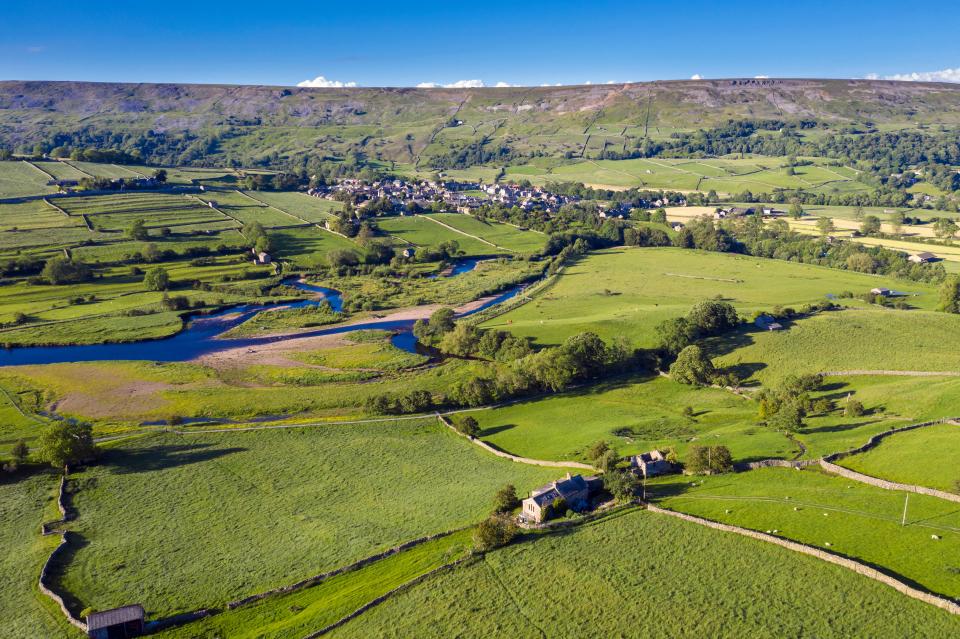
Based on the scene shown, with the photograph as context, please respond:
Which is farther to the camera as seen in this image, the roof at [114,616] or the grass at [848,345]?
the grass at [848,345]

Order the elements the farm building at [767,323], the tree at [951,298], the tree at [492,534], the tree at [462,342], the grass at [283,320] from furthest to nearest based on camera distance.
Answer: the grass at [283,320]
the tree at [951,298]
the tree at [462,342]
the farm building at [767,323]
the tree at [492,534]

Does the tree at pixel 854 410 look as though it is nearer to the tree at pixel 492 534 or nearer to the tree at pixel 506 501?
the tree at pixel 506 501

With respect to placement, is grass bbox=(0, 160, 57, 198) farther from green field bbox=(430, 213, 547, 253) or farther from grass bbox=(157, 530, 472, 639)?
grass bbox=(157, 530, 472, 639)

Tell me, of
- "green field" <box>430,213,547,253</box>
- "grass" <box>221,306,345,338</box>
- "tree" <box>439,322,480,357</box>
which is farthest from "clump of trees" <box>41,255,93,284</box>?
"green field" <box>430,213,547,253</box>

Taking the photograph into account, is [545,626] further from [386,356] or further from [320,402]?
[386,356]

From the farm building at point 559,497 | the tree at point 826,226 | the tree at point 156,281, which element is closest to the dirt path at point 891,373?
the farm building at point 559,497
